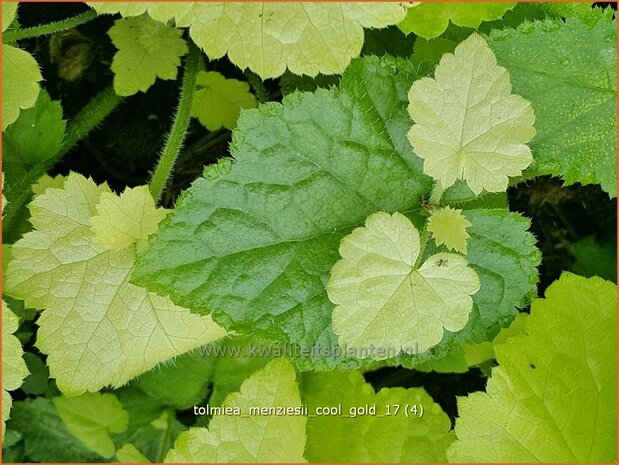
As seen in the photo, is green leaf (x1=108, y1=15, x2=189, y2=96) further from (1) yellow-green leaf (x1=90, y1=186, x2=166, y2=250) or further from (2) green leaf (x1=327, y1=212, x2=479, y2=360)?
(2) green leaf (x1=327, y1=212, x2=479, y2=360)

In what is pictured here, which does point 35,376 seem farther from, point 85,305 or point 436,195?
point 436,195

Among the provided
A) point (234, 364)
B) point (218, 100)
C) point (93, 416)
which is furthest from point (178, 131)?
point (93, 416)

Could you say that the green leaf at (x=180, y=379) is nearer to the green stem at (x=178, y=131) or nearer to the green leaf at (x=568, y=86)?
the green stem at (x=178, y=131)

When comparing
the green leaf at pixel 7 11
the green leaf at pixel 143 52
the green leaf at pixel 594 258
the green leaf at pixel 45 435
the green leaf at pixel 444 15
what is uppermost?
the green leaf at pixel 444 15

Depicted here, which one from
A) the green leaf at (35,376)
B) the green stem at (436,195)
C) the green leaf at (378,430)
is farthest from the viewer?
the green leaf at (35,376)

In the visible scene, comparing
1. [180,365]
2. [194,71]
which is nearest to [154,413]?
[180,365]

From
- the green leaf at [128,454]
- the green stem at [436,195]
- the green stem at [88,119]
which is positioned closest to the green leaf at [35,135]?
the green stem at [88,119]

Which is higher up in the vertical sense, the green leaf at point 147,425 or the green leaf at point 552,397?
the green leaf at point 552,397

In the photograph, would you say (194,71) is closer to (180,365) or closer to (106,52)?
(106,52)
